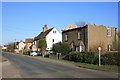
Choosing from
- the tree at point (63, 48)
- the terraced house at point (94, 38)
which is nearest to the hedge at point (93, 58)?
the terraced house at point (94, 38)

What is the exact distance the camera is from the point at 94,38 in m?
47.7

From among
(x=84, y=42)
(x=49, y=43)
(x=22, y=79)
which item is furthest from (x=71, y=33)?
(x=22, y=79)

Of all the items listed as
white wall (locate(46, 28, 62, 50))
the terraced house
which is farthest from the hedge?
white wall (locate(46, 28, 62, 50))

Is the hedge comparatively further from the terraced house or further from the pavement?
the pavement

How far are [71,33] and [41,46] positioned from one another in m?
21.6

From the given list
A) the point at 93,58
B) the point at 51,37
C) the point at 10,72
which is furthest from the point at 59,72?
the point at 51,37

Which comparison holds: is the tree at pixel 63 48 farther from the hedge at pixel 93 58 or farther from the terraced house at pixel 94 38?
the hedge at pixel 93 58

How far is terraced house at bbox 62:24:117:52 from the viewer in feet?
155

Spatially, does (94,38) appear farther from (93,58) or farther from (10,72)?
(10,72)

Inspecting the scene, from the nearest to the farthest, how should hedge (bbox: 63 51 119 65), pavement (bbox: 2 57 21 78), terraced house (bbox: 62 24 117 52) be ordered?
pavement (bbox: 2 57 21 78) < hedge (bbox: 63 51 119 65) < terraced house (bbox: 62 24 117 52)

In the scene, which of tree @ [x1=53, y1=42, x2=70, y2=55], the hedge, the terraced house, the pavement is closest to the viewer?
the pavement

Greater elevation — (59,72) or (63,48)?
(63,48)

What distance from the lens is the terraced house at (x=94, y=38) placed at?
1854 inches

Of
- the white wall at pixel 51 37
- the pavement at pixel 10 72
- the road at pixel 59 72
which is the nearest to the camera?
the road at pixel 59 72
